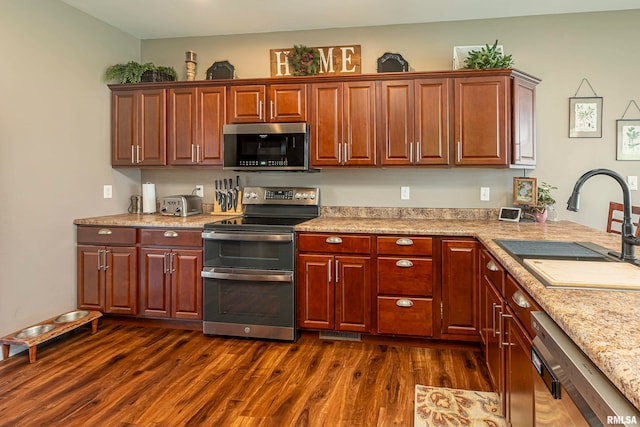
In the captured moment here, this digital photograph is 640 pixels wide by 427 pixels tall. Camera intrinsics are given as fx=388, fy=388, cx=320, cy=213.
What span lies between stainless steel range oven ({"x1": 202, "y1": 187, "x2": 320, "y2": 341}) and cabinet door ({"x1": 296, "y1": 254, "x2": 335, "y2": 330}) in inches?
3.0

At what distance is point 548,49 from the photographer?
3.28 meters

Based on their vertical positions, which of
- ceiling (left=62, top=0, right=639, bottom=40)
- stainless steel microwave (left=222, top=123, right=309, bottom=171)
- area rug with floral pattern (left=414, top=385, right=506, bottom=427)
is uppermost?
ceiling (left=62, top=0, right=639, bottom=40)

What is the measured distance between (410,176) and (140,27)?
2.86 m

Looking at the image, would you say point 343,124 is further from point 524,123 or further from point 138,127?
point 138,127

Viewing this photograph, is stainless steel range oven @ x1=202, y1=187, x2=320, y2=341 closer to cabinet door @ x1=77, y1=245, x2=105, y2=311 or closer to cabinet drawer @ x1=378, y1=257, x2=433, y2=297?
cabinet drawer @ x1=378, y1=257, x2=433, y2=297

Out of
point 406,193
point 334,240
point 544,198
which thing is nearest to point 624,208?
point 544,198

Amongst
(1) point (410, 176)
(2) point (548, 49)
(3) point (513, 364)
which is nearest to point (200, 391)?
(3) point (513, 364)

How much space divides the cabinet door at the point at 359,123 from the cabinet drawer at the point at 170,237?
4.54 feet

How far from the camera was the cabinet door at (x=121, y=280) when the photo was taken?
320cm

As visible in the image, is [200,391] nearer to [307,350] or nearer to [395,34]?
[307,350]

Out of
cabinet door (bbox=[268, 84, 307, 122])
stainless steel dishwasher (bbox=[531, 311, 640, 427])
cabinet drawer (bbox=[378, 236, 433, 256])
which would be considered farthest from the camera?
cabinet door (bbox=[268, 84, 307, 122])

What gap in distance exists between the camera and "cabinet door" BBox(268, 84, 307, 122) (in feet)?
10.8

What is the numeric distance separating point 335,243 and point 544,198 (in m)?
1.77

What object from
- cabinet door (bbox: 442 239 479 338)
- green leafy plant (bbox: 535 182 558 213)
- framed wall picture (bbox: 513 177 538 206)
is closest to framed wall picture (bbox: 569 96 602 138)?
green leafy plant (bbox: 535 182 558 213)
